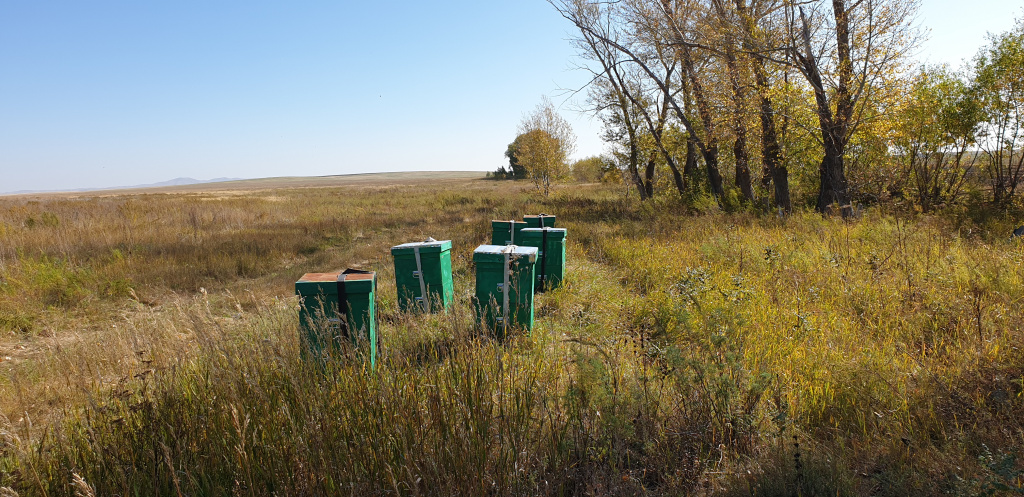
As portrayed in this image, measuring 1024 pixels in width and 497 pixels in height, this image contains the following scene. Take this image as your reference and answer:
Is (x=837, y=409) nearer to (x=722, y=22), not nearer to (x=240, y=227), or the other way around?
(x=722, y=22)

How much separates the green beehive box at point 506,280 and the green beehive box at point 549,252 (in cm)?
198

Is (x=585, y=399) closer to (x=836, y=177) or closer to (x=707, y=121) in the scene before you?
(x=836, y=177)

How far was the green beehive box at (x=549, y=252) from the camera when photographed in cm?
691

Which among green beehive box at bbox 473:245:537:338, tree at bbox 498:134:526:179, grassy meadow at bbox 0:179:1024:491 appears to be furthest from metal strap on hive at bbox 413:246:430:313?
tree at bbox 498:134:526:179

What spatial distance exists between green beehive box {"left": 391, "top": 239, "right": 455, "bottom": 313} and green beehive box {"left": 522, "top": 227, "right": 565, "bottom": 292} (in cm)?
157

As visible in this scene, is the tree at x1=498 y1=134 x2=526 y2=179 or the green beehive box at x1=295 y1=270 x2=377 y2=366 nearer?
the green beehive box at x1=295 y1=270 x2=377 y2=366

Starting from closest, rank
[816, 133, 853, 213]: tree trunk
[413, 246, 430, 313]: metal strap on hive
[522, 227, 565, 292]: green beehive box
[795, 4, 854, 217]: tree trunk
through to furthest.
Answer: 1. [413, 246, 430, 313]: metal strap on hive
2. [522, 227, 565, 292]: green beehive box
3. [795, 4, 854, 217]: tree trunk
4. [816, 133, 853, 213]: tree trunk

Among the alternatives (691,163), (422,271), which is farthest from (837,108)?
(422,271)

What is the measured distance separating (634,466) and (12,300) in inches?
346

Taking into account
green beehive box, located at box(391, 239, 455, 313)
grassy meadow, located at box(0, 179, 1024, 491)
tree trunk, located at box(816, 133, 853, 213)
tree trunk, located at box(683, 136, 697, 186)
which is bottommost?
grassy meadow, located at box(0, 179, 1024, 491)

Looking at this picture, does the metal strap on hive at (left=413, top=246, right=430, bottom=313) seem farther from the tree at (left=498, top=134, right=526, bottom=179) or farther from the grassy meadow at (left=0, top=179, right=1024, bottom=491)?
the tree at (left=498, top=134, right=526, bottom=179)

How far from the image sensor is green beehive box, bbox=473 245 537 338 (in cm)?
469

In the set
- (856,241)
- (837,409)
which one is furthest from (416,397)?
(856,241)

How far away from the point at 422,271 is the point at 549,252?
2049mm
